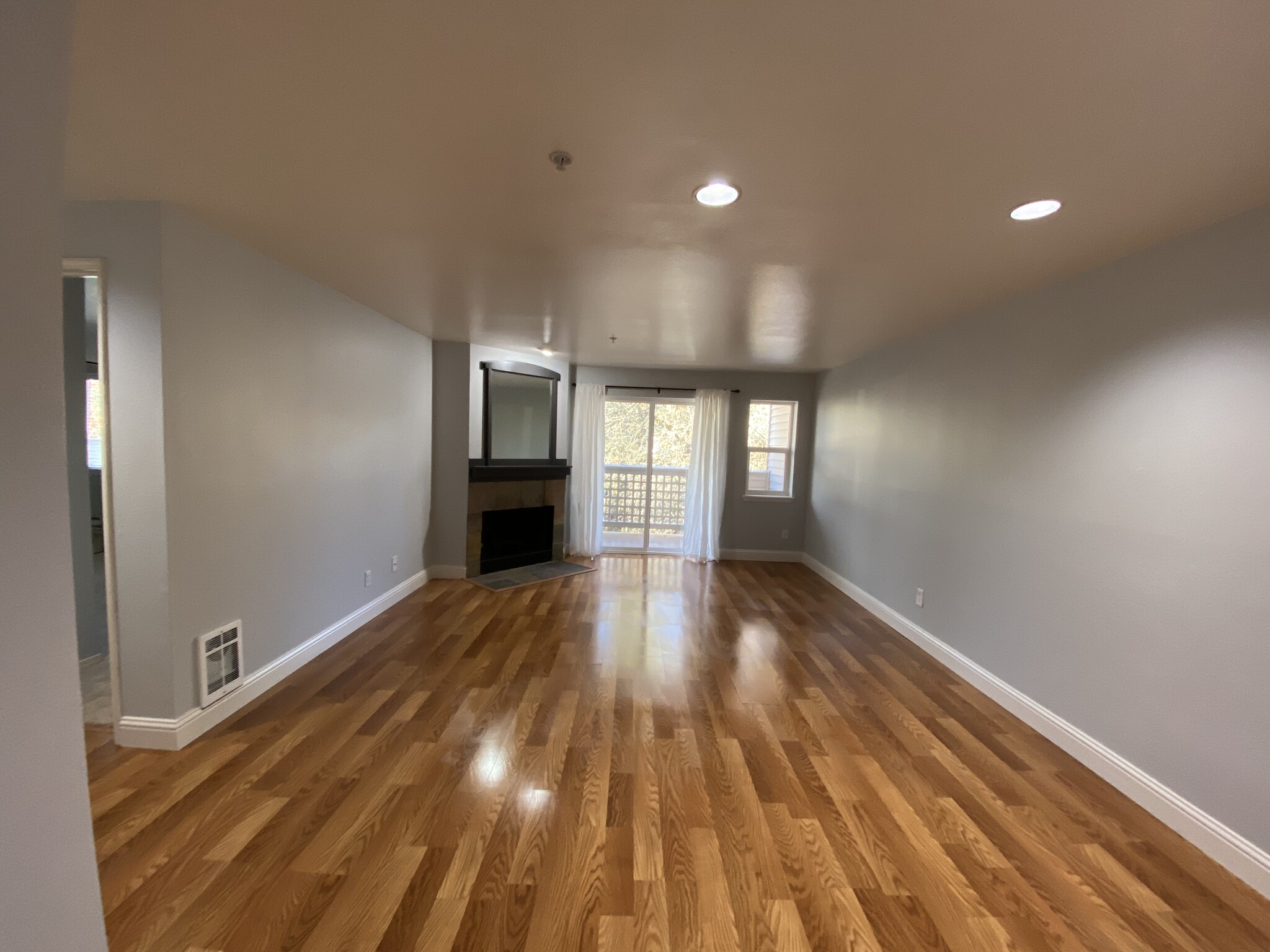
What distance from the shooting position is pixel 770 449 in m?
5.70

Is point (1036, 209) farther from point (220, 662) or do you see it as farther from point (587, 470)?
point (587, 470)

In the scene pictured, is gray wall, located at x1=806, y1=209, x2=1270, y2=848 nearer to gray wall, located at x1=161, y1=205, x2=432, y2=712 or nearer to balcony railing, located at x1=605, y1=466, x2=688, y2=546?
balcony railing, located at x1=605, y1=466, x2=688, y2=546

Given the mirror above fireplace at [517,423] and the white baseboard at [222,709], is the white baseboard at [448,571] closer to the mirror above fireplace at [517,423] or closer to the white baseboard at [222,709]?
the mirror above fireplace at [517,423]

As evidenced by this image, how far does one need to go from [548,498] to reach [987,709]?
402 centimetres

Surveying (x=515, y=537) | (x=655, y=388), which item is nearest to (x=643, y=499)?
(x=655, y=388)

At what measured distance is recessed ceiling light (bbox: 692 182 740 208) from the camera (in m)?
1.50

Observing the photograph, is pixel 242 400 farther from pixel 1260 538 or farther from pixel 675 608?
pixel 1260 538

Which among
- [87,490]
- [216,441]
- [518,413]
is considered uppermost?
[518,413]

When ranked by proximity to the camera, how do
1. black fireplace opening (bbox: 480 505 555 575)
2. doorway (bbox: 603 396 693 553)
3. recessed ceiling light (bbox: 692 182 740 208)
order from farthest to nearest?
doorway (bbox: 603 396 693 553) < black fireplace opening (bbox: 480 505 555 575) < recessed ceiling light (bbox: 692 182 740 208)

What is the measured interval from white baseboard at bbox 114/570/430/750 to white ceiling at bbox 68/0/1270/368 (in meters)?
2.04

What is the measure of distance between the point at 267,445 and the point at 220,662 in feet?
3.33

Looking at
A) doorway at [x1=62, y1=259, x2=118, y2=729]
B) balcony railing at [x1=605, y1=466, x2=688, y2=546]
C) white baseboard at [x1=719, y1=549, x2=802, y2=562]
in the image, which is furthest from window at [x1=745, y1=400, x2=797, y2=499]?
doorway at [x1=62, y1=259, x2=118, y2=729]

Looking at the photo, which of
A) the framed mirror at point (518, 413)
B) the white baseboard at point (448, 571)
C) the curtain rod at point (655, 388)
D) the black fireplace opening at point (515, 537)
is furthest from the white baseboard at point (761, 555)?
the white baseboard at point (448, 571)

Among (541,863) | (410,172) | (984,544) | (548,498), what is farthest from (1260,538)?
(548,498)
